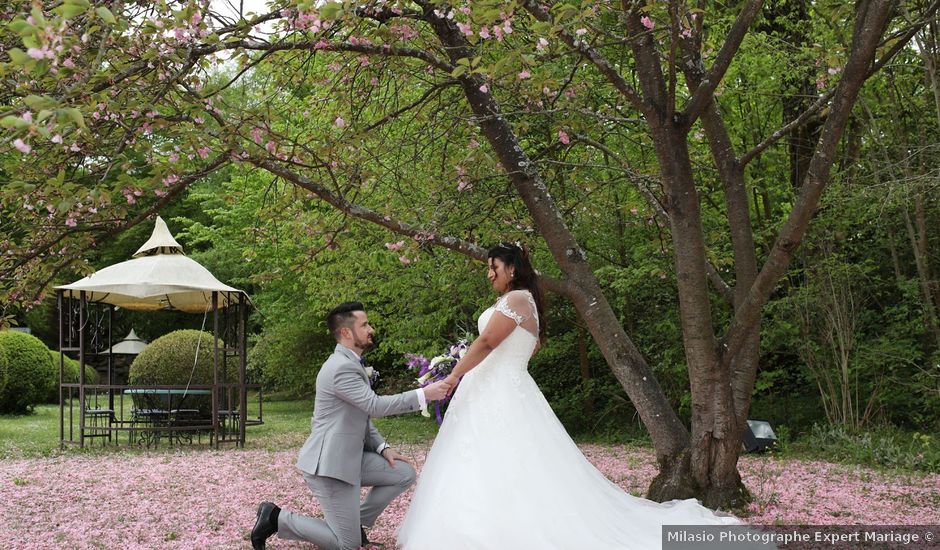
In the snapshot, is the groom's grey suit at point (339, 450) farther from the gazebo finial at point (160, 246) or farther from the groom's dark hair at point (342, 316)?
the gazebo finial at point (160, 246)

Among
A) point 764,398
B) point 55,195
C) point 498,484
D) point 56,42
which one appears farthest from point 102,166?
point 764,398

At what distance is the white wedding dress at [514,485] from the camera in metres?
4.56

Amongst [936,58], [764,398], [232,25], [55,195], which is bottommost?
[764,398]

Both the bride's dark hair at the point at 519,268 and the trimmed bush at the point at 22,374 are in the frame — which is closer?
the bride's dark hair at the point at 519,268

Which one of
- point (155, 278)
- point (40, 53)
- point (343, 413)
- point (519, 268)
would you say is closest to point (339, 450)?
point (343, 413)

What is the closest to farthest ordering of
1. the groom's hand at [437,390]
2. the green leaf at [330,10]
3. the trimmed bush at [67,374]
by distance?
the green leaf at [330,10]
the groom's hand at [437,390]
the trimmed bush at [67,374]

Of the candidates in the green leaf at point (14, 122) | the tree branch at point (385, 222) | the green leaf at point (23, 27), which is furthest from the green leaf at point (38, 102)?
the tree branch at point (385, 222)

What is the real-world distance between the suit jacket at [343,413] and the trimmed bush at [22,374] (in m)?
15.6

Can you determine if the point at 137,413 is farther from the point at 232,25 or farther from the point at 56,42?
the point at 56,42

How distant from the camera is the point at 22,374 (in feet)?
60.6

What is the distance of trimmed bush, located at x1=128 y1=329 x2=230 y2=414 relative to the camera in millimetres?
13422

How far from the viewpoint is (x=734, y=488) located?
20.0ft

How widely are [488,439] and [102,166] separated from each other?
9.53 feet

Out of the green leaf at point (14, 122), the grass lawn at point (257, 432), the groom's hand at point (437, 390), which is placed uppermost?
the green leaf at point (14, 122)
